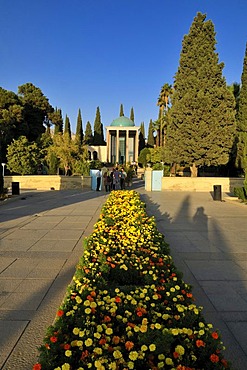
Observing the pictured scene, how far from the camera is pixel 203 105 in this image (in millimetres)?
19312

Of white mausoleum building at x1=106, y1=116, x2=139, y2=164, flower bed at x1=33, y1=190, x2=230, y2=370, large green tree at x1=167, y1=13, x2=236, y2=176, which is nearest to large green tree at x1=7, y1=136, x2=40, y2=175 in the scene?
large green tree at x1=167, y1=13, x2=236, y2=176

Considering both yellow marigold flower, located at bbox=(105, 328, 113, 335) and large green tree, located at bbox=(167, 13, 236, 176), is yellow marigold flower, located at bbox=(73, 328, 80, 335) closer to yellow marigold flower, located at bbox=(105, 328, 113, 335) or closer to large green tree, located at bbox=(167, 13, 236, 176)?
yellow marigold flower, located at bbox=(105, 328, 113, 335)

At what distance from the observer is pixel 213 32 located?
19859 mm

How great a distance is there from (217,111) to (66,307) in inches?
767

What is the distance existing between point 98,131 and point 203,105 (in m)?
42.7

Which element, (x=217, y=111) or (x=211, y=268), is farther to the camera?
(x=217, y=111)

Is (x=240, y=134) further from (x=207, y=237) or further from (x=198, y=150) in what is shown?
(x=207, y=237)

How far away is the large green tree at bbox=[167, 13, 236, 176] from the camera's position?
1930cm

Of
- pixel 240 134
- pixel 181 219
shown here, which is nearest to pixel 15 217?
pixel 181 219

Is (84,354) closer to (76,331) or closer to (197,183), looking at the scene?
(76,331)

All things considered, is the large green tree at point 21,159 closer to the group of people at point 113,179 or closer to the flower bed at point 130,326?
the group of people at point 113,179

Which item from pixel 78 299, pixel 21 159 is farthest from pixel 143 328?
pixel 21 159

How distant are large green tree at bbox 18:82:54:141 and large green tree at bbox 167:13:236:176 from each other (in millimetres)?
23214

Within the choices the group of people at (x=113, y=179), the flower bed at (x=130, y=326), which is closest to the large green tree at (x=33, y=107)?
the group of people at (x=113, y=179)
